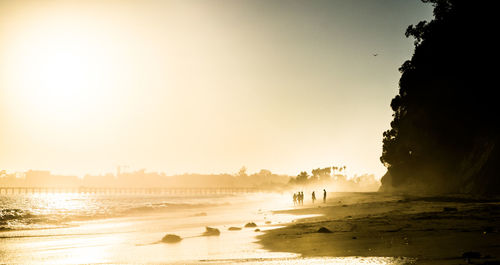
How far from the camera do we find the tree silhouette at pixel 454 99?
34531 millimetres

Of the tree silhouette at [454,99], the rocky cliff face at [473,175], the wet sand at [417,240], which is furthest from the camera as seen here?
the tree silhouette at [454,99]

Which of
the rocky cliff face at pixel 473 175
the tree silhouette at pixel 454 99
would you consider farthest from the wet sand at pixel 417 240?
the tree silhouette at pixel 454 99

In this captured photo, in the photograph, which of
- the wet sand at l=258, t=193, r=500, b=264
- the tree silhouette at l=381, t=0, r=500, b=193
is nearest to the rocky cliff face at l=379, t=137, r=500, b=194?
the tree silhouette at l=381, t=0, r=500, b=193

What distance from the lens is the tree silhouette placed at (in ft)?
113

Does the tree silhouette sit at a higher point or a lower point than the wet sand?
higher

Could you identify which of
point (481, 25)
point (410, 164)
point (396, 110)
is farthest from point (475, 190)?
point (396, 110)

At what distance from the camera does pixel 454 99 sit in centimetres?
3916

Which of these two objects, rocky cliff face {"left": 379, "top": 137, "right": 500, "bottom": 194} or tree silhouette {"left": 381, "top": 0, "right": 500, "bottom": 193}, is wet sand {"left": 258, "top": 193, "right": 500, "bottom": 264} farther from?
tree silhouette {"left": 381, "top": 0, "right": 500, "bottom": 193}

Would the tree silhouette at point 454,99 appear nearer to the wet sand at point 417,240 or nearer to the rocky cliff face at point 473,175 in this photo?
the rocky cliff face at point 473,175

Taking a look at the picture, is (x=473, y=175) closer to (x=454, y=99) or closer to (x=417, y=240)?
(x=454, y=99)

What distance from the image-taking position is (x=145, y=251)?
14180mm

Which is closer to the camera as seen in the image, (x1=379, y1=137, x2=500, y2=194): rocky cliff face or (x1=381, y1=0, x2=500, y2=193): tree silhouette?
(x1=379, y1=137, x2=500, y2=194): rocky cliff face

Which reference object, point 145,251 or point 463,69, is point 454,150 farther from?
point 145,251

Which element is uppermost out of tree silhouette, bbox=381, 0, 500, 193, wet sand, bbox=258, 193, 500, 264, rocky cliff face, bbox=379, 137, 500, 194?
tree silhouette, bbox=381, 0, 500, 193
